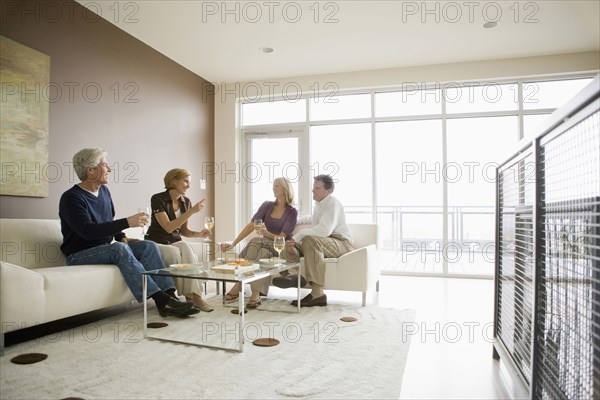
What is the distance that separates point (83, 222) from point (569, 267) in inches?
103

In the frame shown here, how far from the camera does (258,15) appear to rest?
398 centimetres

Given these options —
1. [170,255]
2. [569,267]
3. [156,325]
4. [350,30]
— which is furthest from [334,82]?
[569,267]

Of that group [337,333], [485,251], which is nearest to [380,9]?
[337,333]

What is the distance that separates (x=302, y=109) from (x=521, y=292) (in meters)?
4.67

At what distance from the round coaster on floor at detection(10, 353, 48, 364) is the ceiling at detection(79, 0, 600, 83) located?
2928mm

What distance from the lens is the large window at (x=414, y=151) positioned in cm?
521

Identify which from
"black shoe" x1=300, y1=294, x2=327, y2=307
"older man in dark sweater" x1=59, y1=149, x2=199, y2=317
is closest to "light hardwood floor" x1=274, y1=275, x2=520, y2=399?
"black shoe" x1=300, y1=294, x2=327, y2=307

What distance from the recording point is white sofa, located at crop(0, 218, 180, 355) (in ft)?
6.91

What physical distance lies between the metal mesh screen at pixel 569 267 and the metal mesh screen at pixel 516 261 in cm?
14

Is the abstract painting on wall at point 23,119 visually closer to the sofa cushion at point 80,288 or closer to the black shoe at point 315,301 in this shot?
the sofa cushion at point 80,288

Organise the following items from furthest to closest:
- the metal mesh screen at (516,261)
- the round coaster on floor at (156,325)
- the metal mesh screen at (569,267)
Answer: the round coaster on floor at (156,325) < the metal mesh screen at (516,261) < the metal mesh screen at (569,267)

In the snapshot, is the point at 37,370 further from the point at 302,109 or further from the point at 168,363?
the point at 302,109

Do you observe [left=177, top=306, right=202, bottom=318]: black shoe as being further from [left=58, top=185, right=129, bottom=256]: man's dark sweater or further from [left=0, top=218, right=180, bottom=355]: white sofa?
[left=58, top=185, right=129, bottom=256]: man's dark sweater

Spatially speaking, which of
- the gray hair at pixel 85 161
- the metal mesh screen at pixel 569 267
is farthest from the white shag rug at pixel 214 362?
the gray hair at pixel 85 161
